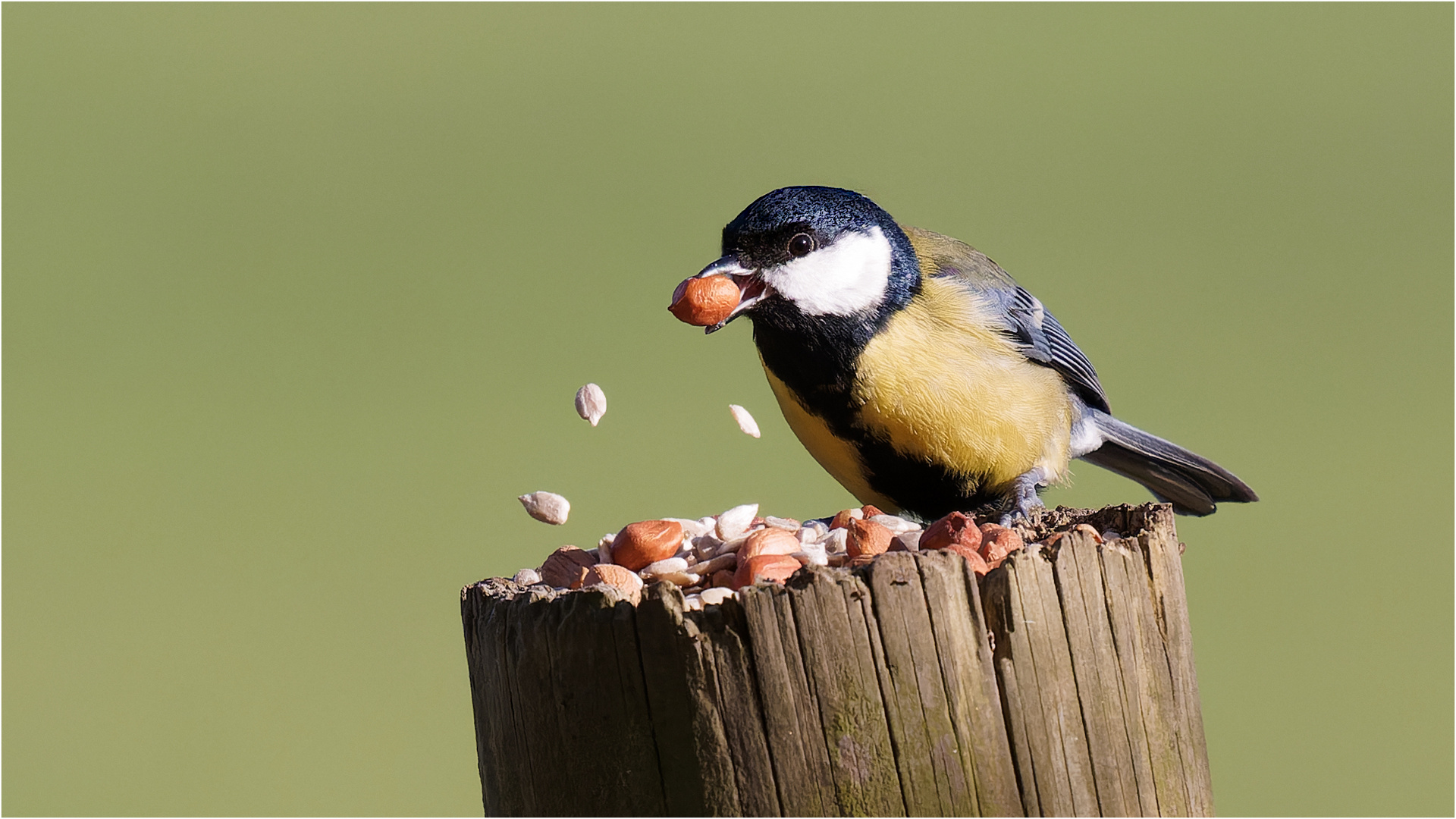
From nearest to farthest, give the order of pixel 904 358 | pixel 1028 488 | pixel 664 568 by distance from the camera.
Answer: pixel 664 568 → pixel 904 358 → pixel 1028 488

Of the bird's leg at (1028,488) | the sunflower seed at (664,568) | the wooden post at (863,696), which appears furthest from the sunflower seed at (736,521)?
the bird's leg at (1028,488)

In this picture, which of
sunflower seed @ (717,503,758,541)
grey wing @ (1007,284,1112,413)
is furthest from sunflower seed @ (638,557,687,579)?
grey wing @ (1007,284,1112,413)

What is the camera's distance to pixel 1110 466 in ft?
9.73

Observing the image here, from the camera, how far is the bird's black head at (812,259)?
221 centimetres

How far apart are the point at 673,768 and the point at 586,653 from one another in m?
0.17

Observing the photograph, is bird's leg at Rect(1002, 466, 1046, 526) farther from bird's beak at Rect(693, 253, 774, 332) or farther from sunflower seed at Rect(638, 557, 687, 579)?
sunflower seed at Rect(638, 557, 687, 579)

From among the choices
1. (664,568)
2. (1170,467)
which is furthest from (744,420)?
(1170,467)

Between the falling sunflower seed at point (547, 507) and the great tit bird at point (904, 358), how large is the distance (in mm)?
425

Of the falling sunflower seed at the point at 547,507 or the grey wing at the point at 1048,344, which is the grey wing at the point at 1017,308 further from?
the falling sunflower seed at the point at 547,507

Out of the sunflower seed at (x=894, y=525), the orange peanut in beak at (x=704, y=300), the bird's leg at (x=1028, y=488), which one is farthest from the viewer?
the bird's leg at (x=1028, y=488)

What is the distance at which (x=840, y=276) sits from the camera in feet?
7.52

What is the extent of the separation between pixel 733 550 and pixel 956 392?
2.32ft

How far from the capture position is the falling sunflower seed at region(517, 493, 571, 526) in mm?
2223

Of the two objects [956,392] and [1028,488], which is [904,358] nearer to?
[956,392]
